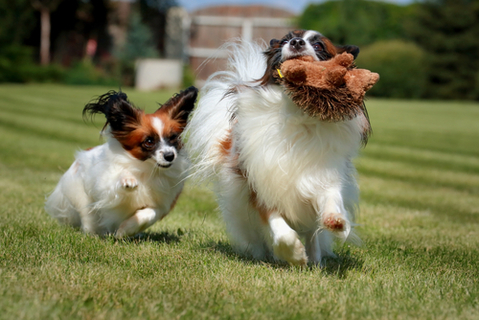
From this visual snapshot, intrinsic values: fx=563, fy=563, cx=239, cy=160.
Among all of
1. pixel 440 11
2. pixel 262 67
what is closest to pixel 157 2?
pixel 440 11

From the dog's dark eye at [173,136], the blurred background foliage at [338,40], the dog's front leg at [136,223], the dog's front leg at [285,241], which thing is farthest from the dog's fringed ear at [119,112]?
the blurred background foliage at [338,40]

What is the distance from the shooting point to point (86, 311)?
2850mm

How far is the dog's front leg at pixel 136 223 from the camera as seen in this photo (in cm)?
489

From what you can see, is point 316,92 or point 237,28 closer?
point 316,92

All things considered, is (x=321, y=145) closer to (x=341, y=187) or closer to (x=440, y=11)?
(x=341, y=187)

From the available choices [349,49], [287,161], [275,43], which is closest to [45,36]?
[275,43]

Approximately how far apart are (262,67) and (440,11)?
3868cm

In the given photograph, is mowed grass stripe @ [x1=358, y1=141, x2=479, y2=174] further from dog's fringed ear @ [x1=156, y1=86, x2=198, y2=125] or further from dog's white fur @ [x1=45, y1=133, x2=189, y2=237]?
dog's white fur @ [x1=45, y1=133, x2=189, y2=237]

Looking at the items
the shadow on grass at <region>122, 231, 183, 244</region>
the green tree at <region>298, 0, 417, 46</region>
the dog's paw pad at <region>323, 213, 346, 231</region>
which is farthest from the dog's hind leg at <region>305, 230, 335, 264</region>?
the green tree at <region>298, 0, 417, 46</region>

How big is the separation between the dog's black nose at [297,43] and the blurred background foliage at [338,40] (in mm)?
27620

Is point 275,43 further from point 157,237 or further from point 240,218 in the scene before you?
point 157,237

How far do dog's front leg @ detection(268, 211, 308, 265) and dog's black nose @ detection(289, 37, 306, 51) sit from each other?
1205 millimetres

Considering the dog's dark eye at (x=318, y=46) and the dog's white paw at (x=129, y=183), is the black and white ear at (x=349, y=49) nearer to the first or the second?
the dog's dark eye at (x=318, y=46)

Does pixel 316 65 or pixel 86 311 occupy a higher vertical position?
pixel 316 65
